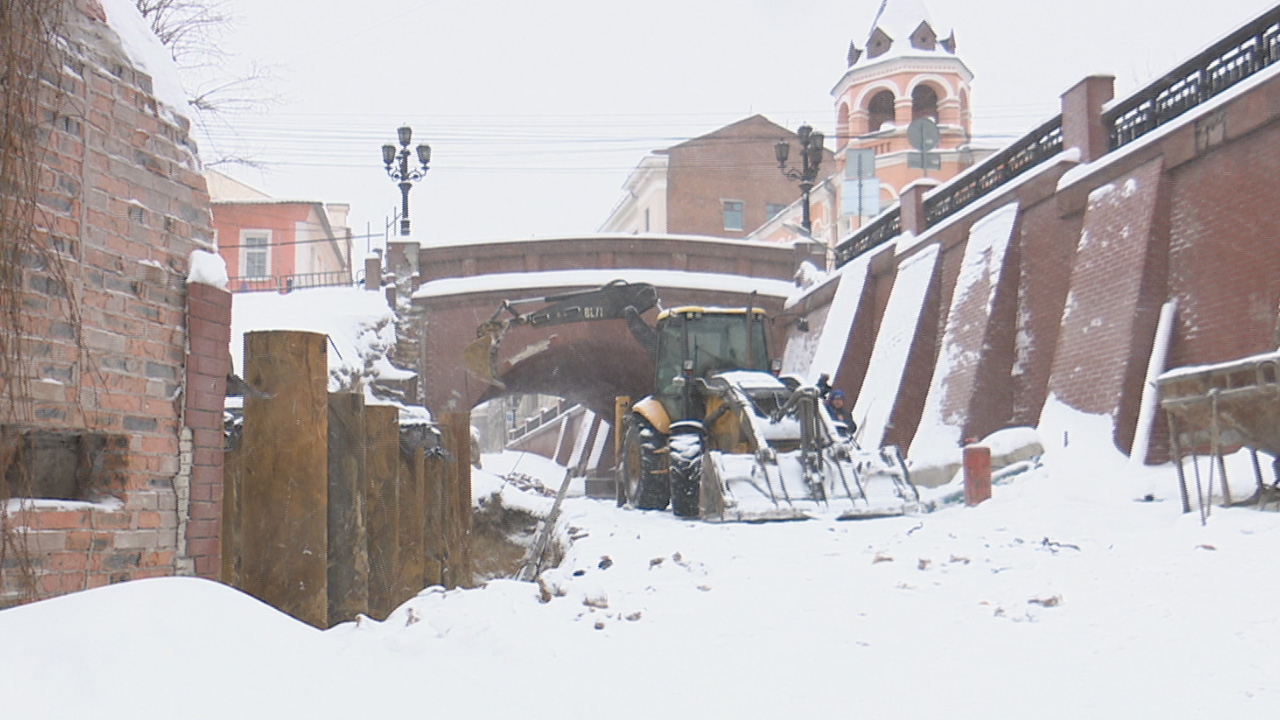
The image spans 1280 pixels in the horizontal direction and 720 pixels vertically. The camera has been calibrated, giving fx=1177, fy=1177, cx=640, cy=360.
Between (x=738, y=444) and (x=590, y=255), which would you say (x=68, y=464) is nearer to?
(x=738, y=444)

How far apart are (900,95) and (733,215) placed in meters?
11.5

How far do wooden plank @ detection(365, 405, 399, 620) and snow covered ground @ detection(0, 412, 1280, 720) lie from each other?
A: 1.05 m

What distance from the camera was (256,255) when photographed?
4638cm

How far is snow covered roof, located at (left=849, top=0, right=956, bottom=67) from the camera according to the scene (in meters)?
44.8

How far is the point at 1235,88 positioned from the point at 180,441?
466 inches

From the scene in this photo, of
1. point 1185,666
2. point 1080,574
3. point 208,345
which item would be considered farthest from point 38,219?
point 1080,574

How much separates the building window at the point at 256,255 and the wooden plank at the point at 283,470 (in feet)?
139

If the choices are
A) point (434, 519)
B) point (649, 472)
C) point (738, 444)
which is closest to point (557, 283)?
point (649, 472)

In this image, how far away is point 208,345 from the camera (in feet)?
16.3

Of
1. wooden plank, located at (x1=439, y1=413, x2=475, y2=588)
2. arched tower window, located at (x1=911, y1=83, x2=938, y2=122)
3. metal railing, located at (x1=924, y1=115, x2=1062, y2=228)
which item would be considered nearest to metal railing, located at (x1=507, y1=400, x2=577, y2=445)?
arched tower window, located at (x1=911, y1=83, x2=938, y2=122)

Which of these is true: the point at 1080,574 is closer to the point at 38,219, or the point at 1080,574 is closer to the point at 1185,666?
the point at 1185,666

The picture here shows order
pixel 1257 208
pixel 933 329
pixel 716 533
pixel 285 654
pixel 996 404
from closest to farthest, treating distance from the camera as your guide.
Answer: pixel 285 654 < pixel 716 533 < pixel 1257 208 < pixel 996 404 < pixel 933 329

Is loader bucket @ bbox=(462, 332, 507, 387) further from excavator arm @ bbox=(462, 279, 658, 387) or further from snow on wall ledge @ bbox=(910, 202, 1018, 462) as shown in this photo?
snow on wall ledge @ bbox=(910, 202, 1018, 462)

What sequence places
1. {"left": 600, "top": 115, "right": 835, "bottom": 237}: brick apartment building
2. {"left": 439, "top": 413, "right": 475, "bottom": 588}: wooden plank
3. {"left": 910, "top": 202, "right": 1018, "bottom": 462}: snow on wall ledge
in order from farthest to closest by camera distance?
{"left": 600, "top": 115, "right": 835, "bottom": 237}: brick apartment building → {"left": 910, "top": 202, "right": 1018, "bottom": 462}: snow on wall ledge → {"left": 439, "top": 413, "right": 475, "bottom": 588}: wooden plank
